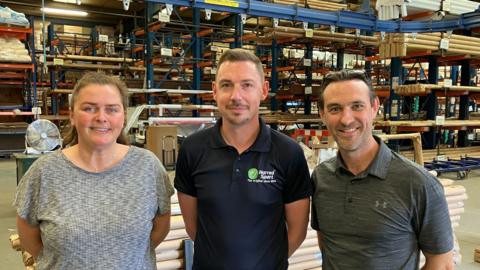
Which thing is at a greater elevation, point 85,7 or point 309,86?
point 85,7

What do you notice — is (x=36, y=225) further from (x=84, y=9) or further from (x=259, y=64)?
(x=84, y=9)

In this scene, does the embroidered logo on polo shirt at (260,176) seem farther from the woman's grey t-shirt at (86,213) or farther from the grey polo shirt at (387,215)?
the woman's grey t-shirt at (86,213)

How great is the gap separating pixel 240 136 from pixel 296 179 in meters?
0.30

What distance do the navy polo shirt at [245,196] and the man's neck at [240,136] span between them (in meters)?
0.03

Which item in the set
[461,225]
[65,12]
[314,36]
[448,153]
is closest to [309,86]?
[314,36]

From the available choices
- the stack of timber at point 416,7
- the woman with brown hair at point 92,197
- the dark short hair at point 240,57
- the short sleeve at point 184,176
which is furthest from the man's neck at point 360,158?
the stack of timber at point 416,7

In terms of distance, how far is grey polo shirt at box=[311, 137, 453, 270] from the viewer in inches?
57.7

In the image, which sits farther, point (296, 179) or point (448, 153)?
point (448, 153)

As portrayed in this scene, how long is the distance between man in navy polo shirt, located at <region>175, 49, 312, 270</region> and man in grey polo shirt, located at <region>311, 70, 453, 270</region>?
0.18 m

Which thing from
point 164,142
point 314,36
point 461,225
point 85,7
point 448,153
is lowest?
point 461,225

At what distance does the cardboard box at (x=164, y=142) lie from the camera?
7672 millimetres

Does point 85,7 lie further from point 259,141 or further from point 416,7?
point 259,141

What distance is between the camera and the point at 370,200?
1.51m

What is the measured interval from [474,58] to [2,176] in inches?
421
